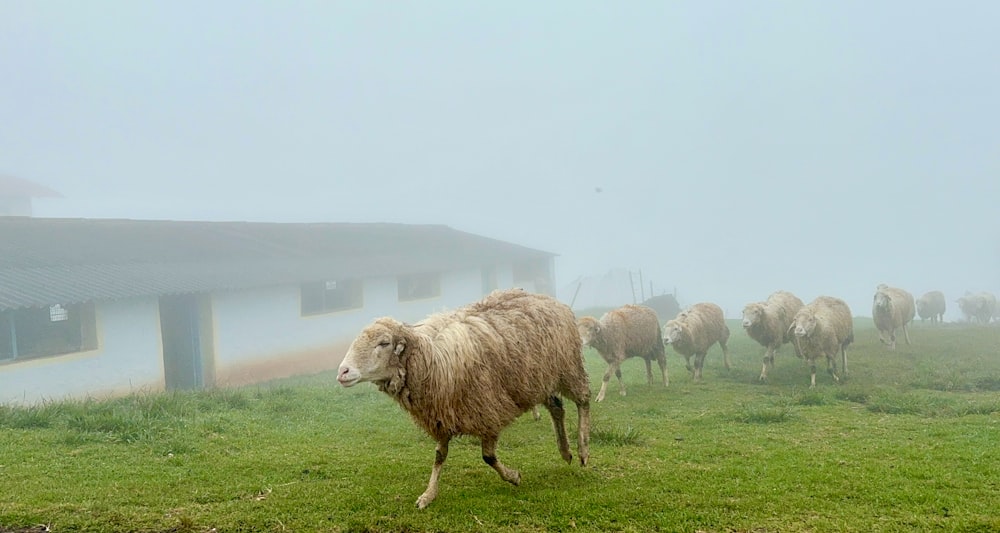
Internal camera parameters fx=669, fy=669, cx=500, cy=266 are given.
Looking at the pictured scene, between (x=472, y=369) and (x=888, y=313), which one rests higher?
(x=472, y=369)

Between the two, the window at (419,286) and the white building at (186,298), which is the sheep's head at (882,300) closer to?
the white building at (186,298)

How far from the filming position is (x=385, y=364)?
18.3 ft

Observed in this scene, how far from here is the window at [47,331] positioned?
46.0ft

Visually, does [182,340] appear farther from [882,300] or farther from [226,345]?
[882,300]

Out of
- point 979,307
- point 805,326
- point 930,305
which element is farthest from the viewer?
point 979,307

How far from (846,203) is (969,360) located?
154341 millimetres

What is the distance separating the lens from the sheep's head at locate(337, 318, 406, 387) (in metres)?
5.36

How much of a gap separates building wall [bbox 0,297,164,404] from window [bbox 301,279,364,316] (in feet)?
18.3

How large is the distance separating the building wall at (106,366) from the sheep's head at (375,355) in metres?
11.2

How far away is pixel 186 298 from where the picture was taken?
17.7 meters

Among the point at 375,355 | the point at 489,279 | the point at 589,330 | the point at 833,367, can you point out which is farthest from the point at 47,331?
the point at 833,367

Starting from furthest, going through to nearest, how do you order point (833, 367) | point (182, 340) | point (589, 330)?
point (182, 340), point (833, 367), point (589, 330)

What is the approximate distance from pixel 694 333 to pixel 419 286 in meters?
13.8

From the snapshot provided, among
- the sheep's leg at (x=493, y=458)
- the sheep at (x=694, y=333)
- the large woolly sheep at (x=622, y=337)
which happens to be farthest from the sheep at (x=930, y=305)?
the sheep's leg at (x=493, y=458)
